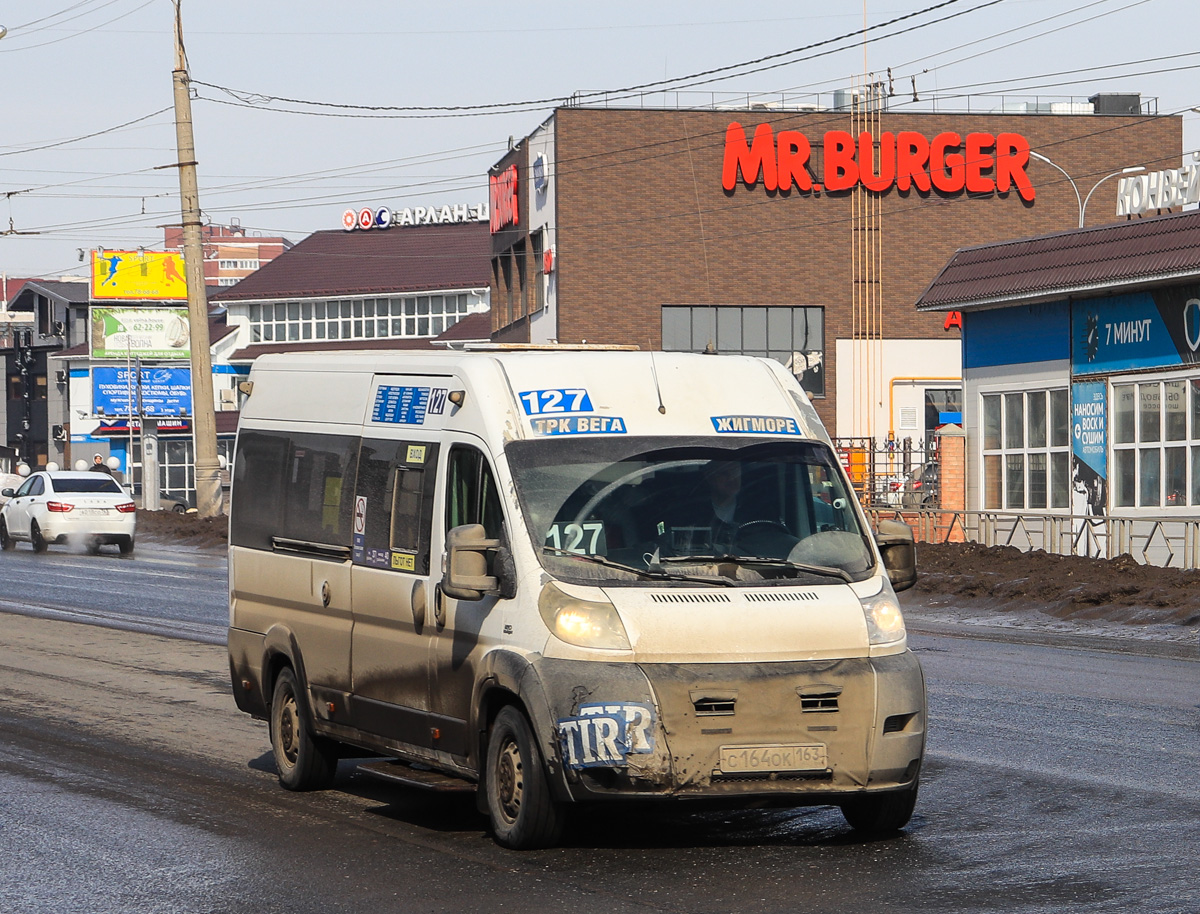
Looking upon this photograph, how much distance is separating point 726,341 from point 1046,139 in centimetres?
1412

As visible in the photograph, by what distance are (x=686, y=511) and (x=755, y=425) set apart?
645 mm

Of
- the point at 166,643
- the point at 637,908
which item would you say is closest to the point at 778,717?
the point at 637,908

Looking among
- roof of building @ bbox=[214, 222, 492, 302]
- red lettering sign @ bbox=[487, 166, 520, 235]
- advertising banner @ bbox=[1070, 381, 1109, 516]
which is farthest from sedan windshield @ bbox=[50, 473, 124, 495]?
roof of building @ bbox=[214, 222, 492, 302]

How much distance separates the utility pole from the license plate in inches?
1288

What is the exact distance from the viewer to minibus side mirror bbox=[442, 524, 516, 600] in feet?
24.9

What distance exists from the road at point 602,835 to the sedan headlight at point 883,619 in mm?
901

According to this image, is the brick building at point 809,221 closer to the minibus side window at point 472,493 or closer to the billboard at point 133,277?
the billboard at point 133,277

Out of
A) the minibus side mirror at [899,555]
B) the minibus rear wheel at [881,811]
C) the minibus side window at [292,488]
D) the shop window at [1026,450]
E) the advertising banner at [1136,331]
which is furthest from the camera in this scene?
the shop window at [1026,450]

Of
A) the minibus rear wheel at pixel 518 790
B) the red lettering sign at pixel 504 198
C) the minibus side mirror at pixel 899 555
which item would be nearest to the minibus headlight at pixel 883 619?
the minibus side mirror at pixel 899 555

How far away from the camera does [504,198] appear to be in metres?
70.4

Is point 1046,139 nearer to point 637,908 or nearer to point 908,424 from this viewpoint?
point 908,424

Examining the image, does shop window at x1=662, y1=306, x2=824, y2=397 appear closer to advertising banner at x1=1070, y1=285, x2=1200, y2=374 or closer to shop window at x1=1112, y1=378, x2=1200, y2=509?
advertising banner at x1=1070, y1=285, x2=1200, y2=374

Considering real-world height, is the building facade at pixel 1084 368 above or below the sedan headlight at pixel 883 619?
above

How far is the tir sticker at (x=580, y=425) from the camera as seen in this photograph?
8.08 meters
